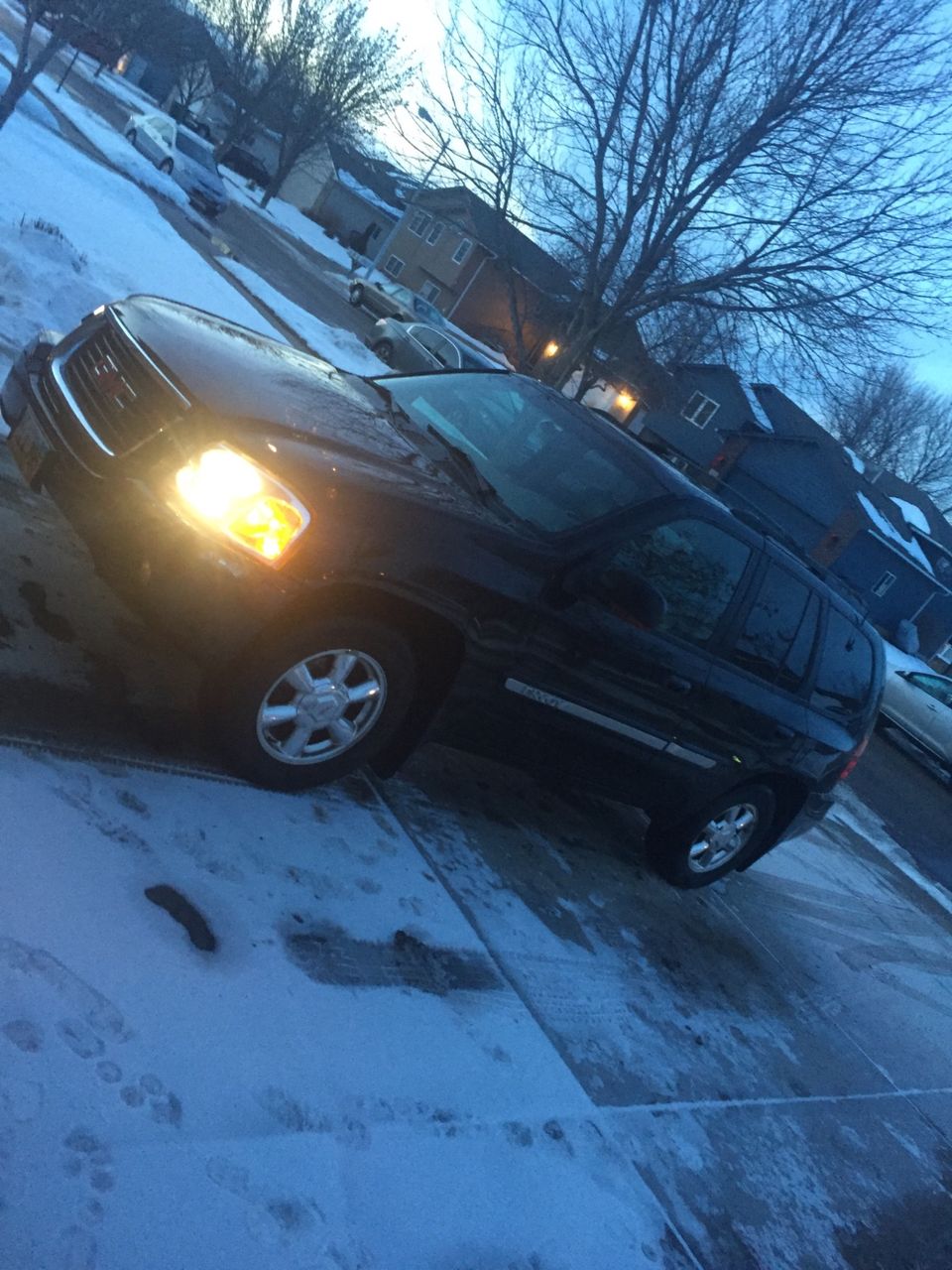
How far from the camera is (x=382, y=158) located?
1202 cm

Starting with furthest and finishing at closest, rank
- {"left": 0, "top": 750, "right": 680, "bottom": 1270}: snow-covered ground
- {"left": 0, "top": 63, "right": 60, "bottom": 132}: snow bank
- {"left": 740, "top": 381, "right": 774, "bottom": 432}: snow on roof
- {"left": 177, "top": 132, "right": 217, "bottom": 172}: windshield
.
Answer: {"left": 740, "top": 381, "right": 774, "bottom": 432}: snow on roof
{"left": 177, "top": 132, "right": 217, "bottom": 172}: windshield
{"left": 0, "top": 63, "right": 60, "bottom": 132}: snow bank
{"left": 0, "top": 750, "right": 680, "bottom": 1270}: snow-covered ground

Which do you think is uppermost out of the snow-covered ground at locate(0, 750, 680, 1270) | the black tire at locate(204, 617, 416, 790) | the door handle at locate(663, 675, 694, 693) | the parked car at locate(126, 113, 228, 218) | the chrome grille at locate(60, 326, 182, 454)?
the parked car at locate(126, 113, 228, 218)

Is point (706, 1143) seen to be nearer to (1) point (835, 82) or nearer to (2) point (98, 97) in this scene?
(1) point (835, 82)

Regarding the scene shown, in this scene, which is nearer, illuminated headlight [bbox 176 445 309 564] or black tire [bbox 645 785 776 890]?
illuminated headlight [bbox 176 445 309 564]

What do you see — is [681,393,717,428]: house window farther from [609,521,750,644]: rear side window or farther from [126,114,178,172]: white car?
[609,521,750,644]: rear side window

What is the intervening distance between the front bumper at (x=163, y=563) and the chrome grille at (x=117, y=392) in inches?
3.6

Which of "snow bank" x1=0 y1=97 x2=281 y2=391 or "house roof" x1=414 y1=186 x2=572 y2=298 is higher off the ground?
"house roof" x1=414 y1=186 x2=572 y2=298

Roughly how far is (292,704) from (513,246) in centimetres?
1016

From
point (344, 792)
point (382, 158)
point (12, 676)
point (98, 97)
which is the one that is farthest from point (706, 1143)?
point (98, 97)

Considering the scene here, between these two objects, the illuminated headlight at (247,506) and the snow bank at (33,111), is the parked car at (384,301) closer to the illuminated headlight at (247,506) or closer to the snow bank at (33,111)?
the snow bank at (33,111)

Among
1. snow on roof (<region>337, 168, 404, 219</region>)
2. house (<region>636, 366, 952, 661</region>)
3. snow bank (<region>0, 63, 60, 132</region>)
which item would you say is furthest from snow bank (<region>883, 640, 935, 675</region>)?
snow on roof (<region>337, 168, 404, 219</region>)

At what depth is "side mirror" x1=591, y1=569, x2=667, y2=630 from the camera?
139 inches

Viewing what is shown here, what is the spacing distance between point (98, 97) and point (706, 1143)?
145ft

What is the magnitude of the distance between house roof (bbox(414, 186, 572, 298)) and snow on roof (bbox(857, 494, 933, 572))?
27344 millimetres
